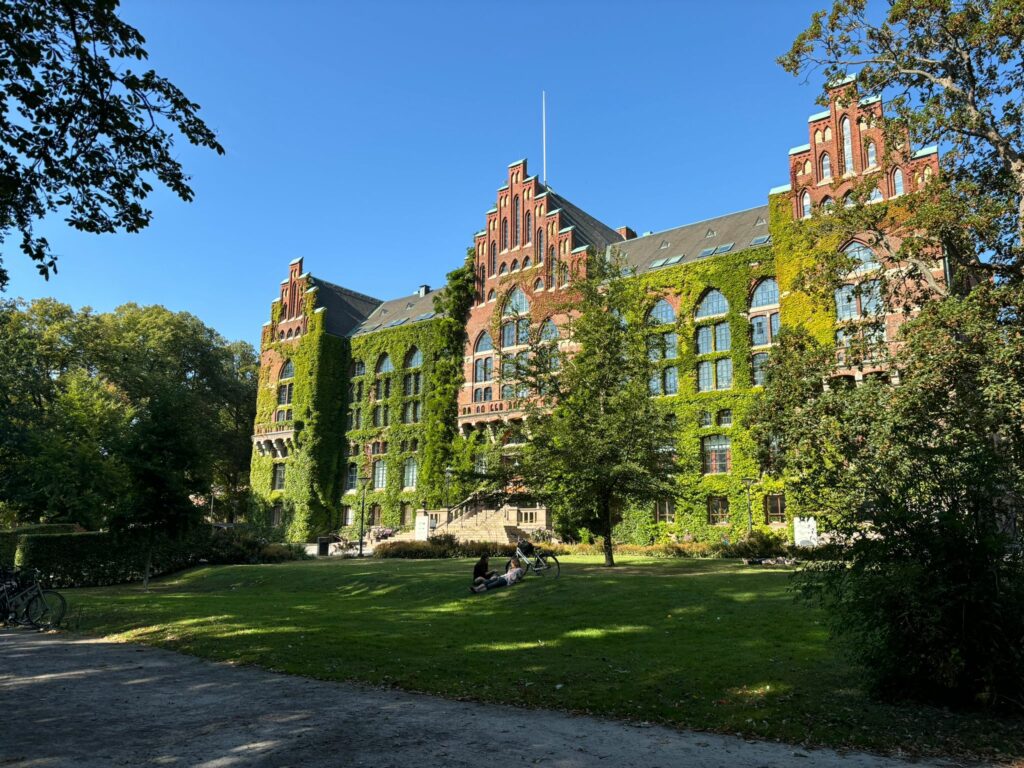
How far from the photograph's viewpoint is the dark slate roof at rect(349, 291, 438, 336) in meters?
57.5

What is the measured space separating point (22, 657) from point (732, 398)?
3457cm

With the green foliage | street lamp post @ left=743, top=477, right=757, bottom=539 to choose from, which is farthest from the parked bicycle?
street lamp post @ left=743, top=477, right=757, bottom=539

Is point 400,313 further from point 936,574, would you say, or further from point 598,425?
point 936,574

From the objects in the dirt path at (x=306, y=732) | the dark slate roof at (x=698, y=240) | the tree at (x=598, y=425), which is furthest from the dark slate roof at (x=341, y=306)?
the dirt path at (x=306, y=732)

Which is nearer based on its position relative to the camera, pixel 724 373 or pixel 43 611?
pixel 43 611

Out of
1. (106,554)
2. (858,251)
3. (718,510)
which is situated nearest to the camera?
(106,554)

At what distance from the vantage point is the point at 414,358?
55.2 m

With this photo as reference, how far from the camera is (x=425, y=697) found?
8.80m

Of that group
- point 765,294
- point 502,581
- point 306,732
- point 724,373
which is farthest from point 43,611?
point 765,294

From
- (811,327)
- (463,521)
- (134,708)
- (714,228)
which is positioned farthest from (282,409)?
(134,708)

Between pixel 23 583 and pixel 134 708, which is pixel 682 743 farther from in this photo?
pixel 23 583

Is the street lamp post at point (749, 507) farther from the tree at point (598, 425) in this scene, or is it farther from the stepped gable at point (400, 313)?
the stepped gable at point (400, 313)

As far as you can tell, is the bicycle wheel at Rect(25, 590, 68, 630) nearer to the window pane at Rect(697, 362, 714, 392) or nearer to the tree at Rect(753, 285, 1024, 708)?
the tree at Rect(753, 285, 1024, 708)

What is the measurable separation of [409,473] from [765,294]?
92.5ft
